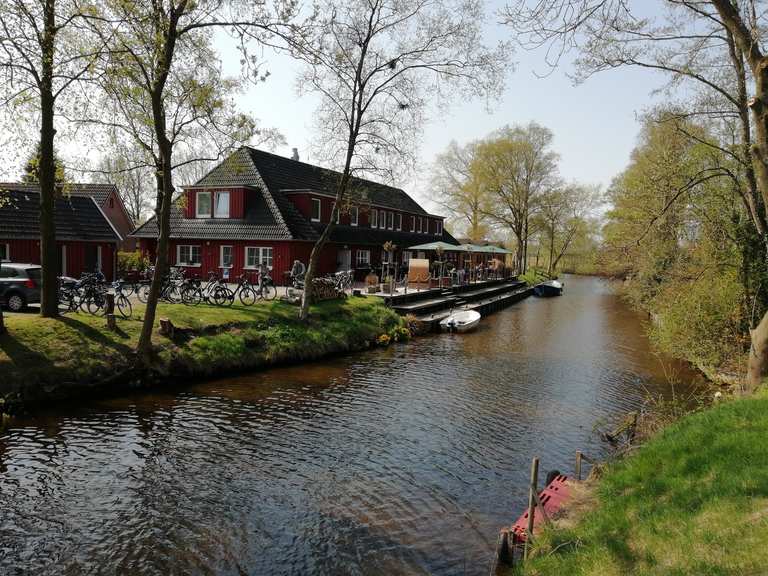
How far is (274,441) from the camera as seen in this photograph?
10398 millimetres

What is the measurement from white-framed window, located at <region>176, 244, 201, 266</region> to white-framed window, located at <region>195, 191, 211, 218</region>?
5.92 feet

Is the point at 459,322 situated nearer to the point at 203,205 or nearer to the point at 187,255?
the point at 187,255

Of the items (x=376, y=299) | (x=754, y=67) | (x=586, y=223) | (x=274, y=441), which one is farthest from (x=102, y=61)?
(x=586, y=223)

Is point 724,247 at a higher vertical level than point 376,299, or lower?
higher

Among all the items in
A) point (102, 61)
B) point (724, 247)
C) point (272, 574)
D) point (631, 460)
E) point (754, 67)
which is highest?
point (102, 61)

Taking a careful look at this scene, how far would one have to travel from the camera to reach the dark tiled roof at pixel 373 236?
3127 centimetres

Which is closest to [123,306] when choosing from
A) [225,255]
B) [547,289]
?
[225,255]

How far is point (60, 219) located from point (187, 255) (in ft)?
19.5

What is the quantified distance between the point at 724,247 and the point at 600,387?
504 cm

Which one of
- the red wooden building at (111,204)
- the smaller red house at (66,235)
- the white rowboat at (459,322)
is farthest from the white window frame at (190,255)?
the white rowboat at (459,322)

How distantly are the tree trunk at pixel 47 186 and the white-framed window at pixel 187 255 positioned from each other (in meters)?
14.4

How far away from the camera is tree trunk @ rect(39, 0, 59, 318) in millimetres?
12722

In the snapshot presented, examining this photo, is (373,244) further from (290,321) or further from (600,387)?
(600,387)

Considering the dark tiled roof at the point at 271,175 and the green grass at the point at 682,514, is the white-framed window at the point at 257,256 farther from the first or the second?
the green grass at the point at 682,514
